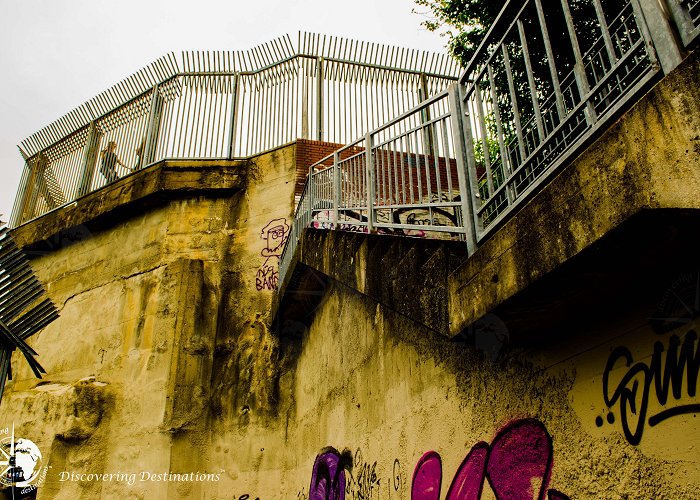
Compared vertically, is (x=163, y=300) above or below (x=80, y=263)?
below

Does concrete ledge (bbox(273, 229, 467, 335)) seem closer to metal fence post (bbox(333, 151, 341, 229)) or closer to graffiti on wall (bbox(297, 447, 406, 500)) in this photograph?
metal fence post (bbox(333, 151, 341, 229))

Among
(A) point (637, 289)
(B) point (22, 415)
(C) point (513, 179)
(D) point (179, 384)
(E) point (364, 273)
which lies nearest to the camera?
A: (A) point (637, 289)

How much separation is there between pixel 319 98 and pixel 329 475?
25.2 feet

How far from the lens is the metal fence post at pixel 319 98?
1120 cm

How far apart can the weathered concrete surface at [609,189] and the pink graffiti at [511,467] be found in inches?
28.4

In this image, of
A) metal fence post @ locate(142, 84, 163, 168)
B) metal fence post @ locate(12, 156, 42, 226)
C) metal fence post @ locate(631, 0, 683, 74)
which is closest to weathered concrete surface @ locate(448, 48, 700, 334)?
metal fence post @ locate(631, 0, 683, 74)

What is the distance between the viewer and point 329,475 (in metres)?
6.31

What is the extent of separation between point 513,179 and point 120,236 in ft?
33.4

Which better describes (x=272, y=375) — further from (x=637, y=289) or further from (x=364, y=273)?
(x=637, y=289)

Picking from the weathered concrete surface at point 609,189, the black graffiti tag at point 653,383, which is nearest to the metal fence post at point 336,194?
the weathered concrete surface at point 609,189

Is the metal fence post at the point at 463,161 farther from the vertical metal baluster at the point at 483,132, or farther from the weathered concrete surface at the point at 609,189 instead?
the weathered concrete surface at the point at 609,189

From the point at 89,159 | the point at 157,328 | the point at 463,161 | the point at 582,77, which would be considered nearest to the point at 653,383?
the point at 582,77

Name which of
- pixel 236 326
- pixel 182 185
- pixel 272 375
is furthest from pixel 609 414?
pixel 182 185

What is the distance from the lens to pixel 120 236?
11.6 metres
